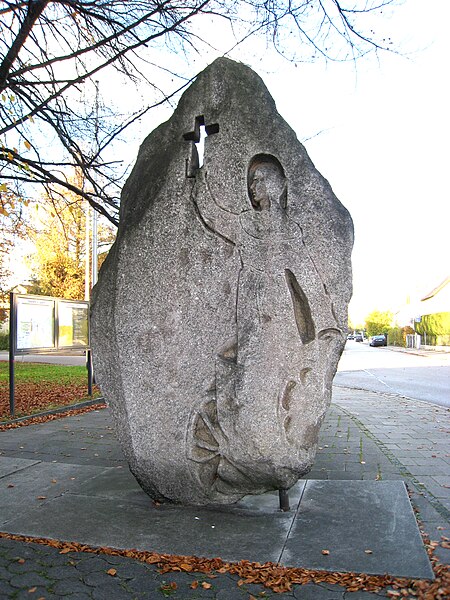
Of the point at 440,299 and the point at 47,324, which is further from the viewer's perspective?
the point at 440,299

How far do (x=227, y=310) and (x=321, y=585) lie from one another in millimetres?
1933

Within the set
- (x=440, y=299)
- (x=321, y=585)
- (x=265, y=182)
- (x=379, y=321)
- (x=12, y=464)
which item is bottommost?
(x=321, y=585)

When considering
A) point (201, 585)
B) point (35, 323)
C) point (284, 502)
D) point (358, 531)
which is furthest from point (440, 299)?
point (201, 585)

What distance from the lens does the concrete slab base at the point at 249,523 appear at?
3.33m

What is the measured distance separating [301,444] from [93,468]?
258cm

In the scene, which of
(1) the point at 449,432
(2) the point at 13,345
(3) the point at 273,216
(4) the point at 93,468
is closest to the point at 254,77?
(3) the point at 273,216

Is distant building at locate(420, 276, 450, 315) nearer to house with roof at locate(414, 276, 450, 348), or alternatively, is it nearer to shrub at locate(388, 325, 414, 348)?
shrub at locate(388, 325, 414, 348)

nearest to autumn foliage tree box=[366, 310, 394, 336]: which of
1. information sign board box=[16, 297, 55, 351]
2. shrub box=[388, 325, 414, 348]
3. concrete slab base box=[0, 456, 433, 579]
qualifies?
shrub box=[388, 325, 414, 348]

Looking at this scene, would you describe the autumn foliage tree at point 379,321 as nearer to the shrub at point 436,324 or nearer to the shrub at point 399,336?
the shrub at point 399,336

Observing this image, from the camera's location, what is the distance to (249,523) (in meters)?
3.90

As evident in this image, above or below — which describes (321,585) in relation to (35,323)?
below

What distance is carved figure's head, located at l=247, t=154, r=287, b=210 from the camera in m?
4.13

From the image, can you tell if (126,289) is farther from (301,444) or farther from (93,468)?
(93,468)

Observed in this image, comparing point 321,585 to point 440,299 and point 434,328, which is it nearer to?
point 434,328
